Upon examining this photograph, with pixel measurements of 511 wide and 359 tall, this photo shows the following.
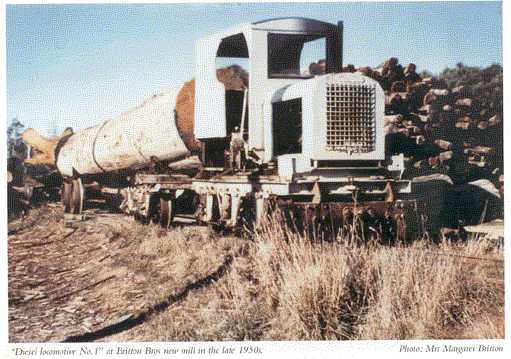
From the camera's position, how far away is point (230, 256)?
6.24 metres

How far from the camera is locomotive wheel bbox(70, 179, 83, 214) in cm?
1258

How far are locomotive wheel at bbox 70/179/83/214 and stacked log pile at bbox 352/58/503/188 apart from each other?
22.4 ft

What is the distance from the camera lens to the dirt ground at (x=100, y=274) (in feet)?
17.7

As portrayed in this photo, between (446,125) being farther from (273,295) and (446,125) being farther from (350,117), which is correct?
(273,295)

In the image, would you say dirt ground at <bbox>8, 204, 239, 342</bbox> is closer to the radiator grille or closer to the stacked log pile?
the radiator grille

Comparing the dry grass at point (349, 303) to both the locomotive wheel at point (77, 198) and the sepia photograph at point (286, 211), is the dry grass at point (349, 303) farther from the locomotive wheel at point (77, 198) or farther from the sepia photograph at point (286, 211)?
the locomotive wheel at point (77, 198)

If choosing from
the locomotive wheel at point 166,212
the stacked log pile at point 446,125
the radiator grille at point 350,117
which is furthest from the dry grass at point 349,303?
the locomotive wheel at point 166,212

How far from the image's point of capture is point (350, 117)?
254 inches

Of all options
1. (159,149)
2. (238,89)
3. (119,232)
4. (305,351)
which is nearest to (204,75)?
(238,89)

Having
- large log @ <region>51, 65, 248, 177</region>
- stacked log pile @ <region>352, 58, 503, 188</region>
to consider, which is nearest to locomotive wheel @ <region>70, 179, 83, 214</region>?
large log @ <region>51, 65, 248, 177</region>

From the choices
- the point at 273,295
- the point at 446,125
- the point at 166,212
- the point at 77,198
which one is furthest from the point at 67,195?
the point at 273,295

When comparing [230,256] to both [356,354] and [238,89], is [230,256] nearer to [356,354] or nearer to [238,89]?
[356,354]

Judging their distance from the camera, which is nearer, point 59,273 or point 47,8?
point 47,8

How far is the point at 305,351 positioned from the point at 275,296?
52cm
